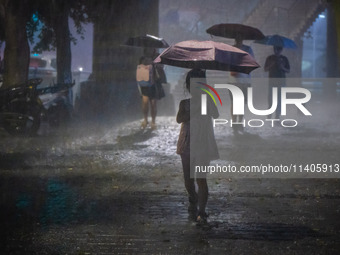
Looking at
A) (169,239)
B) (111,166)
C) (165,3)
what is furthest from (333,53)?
(165,3)

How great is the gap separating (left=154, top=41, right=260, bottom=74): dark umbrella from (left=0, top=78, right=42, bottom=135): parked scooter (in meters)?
7.18

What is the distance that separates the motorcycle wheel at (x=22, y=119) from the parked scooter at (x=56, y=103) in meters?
0.55

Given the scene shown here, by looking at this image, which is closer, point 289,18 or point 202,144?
point 202,144

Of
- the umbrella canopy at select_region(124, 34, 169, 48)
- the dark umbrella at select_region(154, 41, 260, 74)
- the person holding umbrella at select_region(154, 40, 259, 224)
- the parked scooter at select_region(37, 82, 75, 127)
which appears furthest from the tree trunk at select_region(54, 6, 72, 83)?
the person holding umbrella at select_region(154, 40, 259, 224)

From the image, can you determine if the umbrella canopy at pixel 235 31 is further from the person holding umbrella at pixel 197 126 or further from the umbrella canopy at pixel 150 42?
the person holding umbrella at pixel 197 126

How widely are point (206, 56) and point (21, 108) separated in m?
8.09

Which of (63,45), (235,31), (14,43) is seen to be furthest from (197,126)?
(63,45)

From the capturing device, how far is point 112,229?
5258 millimetres

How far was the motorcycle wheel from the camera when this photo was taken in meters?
12.2

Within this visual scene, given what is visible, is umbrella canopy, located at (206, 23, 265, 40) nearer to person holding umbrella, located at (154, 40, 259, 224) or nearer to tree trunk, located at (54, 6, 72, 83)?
person holding umbrella, located at (154, 40, 259, 224)

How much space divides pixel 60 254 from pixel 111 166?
4298mm

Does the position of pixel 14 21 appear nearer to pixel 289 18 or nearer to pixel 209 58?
pixel 209 58

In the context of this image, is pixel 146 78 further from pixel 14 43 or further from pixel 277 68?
pixel 14 43

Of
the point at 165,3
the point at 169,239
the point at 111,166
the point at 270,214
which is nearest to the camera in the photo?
the point at 169,239
